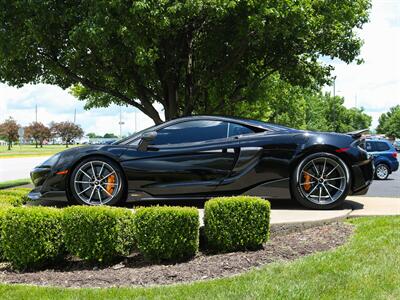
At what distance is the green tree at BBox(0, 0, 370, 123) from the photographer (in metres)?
11.2

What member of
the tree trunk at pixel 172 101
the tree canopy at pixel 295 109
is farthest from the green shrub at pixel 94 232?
the tree canopy at pixel 295 109

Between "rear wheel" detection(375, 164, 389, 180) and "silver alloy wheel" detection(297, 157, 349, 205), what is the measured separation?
38.7ft

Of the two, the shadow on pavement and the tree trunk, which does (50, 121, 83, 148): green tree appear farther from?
the shadow on pavement

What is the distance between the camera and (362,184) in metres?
6.13

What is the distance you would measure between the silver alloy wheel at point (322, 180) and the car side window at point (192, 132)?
1.19 m

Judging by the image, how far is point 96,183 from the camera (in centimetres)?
612

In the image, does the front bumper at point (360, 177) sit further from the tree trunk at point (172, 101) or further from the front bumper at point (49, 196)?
the tree trunk at point (172, 101)

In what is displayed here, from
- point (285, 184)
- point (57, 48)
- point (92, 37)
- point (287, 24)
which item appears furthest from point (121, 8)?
point (285, 184)

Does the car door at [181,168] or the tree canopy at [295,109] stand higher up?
the tree canopy at [295,109]

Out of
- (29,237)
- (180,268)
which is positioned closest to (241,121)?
(180,268)

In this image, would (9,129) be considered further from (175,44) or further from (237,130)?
(237,130)

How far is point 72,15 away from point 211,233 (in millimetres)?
8640

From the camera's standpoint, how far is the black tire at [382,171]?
55.6 ft

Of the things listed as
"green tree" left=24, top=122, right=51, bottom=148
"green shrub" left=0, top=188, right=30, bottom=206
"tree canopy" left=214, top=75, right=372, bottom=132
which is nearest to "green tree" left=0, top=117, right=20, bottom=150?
"green tree" left=24, top=122, right=51, bottom=148
